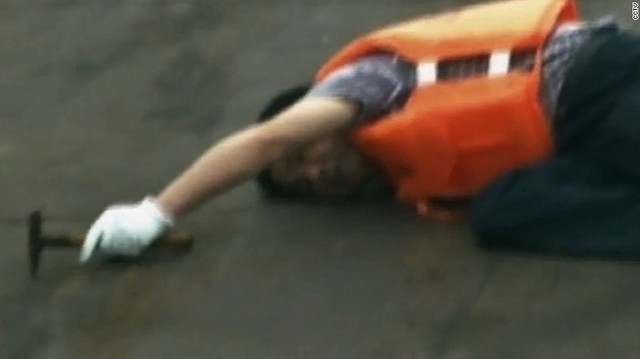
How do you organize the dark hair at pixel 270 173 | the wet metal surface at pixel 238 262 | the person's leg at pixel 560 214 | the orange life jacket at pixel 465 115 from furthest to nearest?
the dark hair at pixel 270 173, the orange life jacket at pixel 465 115, the person's leg at pixel 560 214, the wet metal surface at pixel 238 262

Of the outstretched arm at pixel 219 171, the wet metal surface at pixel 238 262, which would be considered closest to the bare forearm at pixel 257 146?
the outstretched arm at pixel 219 171

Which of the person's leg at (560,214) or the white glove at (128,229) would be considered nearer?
the person's leg at (560,214)

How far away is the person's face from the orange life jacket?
0.04 metres

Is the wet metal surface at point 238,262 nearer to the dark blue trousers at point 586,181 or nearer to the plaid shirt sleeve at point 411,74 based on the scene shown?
the dark blue trousers at point 586,181

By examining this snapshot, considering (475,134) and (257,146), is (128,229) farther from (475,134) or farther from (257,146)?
(475,134)

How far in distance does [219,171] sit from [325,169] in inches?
8.8

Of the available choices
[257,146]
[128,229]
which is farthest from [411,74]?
[128,229]

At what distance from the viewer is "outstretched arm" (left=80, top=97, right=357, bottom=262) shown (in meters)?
2.63

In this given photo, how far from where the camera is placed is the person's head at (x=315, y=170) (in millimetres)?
2719

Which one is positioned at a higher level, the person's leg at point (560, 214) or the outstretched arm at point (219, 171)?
the outstretched arm at point (219, 171)

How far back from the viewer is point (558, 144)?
2.63m

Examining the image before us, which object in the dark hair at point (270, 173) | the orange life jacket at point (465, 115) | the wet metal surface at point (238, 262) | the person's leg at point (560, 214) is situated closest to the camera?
the wet metal surface at point (238, 262)

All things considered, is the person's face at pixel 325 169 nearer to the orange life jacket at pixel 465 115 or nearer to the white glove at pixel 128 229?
the orange life jacket at pixel 465 115

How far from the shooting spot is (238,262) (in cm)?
268
